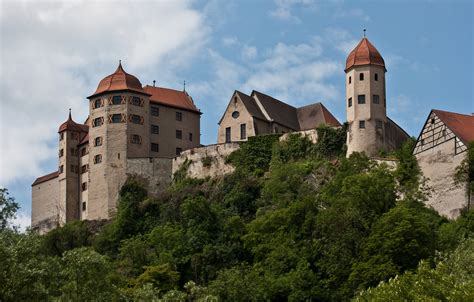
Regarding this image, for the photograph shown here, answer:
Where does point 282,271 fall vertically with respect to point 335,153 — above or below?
below

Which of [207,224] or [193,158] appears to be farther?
[193,158]

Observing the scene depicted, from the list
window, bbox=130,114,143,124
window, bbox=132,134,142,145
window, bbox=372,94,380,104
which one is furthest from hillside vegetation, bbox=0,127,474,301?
window, bbox=130,114,143,124

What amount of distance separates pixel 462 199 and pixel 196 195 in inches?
868

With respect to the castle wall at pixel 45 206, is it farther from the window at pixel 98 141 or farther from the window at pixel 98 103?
the window at pixel 98 103

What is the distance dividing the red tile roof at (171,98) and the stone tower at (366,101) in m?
16.6

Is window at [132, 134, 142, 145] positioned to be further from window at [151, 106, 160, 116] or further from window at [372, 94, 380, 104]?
window at [372, 94, 380, 104]

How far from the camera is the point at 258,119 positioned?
10038cm

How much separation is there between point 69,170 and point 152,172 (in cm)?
846

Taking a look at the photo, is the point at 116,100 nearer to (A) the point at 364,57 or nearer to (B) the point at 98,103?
(B) the point at 98,103

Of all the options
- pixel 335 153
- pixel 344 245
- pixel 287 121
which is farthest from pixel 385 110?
pixel 344 245

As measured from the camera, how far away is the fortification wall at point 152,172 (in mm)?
98000

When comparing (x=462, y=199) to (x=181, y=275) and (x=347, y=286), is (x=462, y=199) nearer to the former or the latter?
(x=347, y=286)

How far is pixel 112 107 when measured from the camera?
9981 cm

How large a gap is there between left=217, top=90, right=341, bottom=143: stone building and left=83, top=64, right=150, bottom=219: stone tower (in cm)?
703
